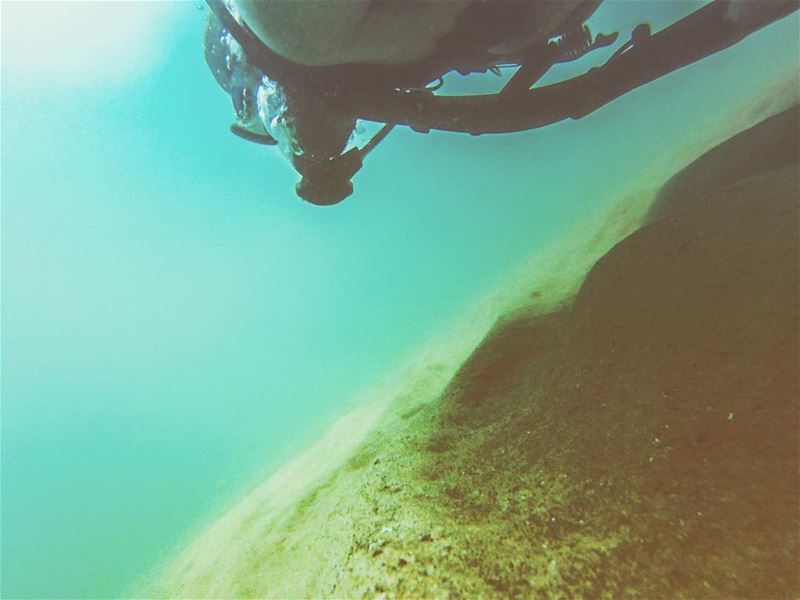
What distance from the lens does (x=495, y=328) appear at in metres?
3.80

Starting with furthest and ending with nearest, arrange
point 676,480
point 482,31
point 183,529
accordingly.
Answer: point 183,529 < point 482,31 < point 676,480

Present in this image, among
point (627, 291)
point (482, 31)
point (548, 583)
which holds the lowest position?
point (548, 583)

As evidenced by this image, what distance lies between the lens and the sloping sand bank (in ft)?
3.82

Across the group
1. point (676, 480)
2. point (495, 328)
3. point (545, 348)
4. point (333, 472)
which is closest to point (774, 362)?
point (676, 480)

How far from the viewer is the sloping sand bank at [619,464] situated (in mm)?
1165

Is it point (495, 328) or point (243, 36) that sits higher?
point (243, 36)

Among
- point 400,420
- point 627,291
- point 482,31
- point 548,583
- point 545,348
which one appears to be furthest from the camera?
point 400,420

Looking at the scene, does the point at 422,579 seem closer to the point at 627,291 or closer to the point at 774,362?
the point at 774,362

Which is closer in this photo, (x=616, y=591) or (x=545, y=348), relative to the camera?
(x=616, y=591)

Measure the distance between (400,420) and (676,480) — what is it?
92.3 inches

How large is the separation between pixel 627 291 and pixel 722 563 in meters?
1.64

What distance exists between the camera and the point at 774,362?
1.41m

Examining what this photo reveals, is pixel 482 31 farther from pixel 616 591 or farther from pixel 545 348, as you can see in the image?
pixel 616 591

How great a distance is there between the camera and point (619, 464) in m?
1.52
